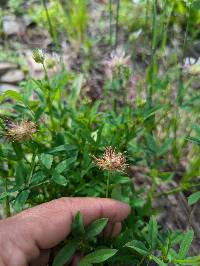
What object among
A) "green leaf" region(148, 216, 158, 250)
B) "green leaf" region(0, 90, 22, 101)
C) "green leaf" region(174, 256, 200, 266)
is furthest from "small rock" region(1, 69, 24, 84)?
"green leaf" region(174, 256, 200, 266)

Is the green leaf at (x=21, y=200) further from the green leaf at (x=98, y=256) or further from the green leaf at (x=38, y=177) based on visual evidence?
the green leaf at (x=98, y=256)

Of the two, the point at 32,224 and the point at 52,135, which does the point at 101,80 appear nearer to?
the point at 52,135

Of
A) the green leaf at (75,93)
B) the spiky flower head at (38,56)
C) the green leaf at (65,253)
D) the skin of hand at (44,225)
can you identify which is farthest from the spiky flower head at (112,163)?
the green leaf at (75,93)

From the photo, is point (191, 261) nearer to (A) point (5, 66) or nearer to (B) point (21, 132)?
(B) point (21, 132)

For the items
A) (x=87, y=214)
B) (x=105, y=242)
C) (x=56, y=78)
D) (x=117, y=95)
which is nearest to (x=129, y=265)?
(x=105, y=242)

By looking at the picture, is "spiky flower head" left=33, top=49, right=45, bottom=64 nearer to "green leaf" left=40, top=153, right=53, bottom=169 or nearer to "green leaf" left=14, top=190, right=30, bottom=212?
"green leaf" left=40, top=153, right=53, bottom=169

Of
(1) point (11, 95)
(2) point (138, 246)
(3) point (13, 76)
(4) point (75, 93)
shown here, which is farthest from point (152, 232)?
(3) point (13, 76)
